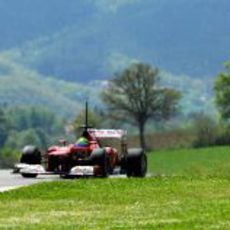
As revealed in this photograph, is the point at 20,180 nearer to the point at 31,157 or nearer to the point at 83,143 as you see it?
the point at 31,157

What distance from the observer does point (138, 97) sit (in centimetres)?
11944

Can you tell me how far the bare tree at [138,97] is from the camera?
119 meters

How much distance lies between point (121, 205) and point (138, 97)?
101475 millimetres

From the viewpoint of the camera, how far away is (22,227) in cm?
1450

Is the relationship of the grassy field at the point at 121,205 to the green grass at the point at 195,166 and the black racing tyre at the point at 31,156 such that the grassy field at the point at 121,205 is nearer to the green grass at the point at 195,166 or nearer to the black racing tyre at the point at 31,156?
the green grass at the point at 195,166

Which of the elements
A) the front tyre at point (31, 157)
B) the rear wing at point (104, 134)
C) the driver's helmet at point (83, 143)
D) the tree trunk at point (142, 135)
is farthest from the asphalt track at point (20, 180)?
the tree trunk at point (142, 135)

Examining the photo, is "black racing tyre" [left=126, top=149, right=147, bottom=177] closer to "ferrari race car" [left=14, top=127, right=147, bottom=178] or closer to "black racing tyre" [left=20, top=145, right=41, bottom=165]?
"ferrari race car" [left=14, top=127, right=147, bottom=178]

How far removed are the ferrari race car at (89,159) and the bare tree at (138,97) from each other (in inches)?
3242

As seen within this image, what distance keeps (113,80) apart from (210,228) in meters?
109

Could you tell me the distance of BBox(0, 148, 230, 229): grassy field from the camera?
1480cm

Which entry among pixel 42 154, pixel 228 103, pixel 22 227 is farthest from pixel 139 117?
pixel 22 227

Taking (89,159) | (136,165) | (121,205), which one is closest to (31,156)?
(89,159)

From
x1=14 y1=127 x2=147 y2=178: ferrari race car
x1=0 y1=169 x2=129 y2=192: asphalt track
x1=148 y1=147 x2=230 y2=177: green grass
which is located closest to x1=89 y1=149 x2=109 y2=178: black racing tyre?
x1=14 y1=127 x2=147 y2=178: ferrari race car

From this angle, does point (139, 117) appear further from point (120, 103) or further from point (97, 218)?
point (97, 218)
